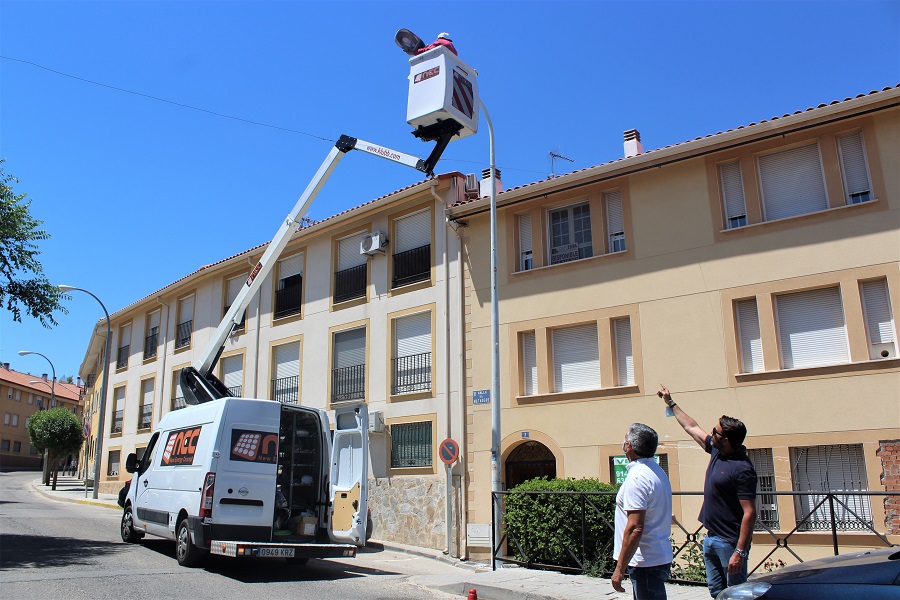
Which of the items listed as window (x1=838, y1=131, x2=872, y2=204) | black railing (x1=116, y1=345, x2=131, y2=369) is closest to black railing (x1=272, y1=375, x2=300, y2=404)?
black railing (x1=116, y1=345, x2=131, y2=369)

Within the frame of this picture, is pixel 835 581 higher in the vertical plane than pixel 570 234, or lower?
lower

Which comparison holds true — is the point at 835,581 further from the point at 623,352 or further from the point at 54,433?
the point at 54,433

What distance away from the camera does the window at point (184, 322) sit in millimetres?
25562

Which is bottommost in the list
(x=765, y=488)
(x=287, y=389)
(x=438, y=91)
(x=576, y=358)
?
(x=765, y=488)

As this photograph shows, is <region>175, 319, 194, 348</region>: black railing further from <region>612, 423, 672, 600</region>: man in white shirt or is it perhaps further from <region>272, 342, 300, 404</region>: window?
<region>612, 423, 672, 600</region>: man in white shirt

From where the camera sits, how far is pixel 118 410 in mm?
30469

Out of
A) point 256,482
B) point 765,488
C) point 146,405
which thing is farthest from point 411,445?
point 146,405

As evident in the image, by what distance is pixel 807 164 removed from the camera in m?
12.4

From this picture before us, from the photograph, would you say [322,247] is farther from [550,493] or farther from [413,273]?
[550,493]

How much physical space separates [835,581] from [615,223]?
1130cm

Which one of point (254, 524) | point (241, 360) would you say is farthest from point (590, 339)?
point (241, 360)

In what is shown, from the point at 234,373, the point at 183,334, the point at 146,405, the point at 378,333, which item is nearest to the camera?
the point at 378,333

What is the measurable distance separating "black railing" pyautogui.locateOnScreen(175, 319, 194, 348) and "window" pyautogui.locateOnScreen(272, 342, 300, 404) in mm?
5878

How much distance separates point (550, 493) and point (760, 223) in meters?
5.89
